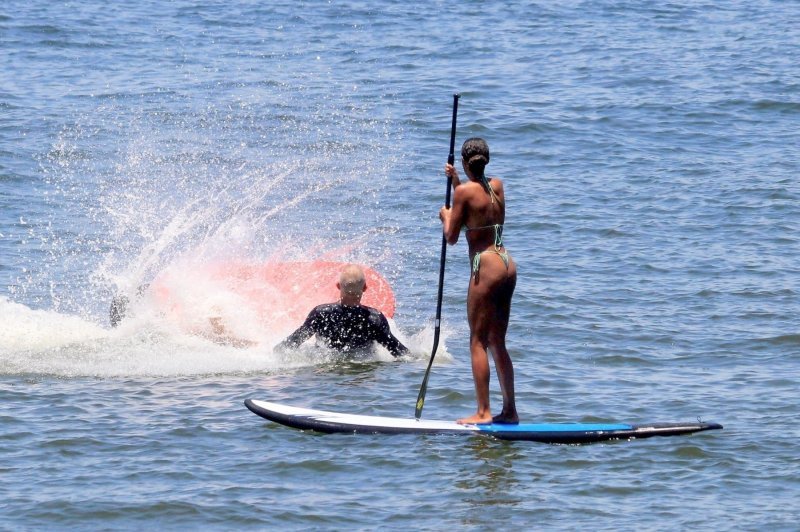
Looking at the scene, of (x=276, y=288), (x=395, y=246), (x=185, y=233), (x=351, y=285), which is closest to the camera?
(x=351, y=285)

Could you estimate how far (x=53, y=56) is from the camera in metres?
22.9

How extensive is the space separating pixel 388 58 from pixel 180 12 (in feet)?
19.3

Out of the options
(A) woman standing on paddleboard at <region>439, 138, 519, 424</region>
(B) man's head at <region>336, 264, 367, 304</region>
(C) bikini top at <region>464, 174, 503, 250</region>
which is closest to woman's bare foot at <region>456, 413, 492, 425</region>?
(A) woman standing on paddleboard at <region>439, 138, 519, 424</region>

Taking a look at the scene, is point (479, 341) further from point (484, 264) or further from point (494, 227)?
point (494, 227)

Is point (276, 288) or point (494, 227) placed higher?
point (494, 227)

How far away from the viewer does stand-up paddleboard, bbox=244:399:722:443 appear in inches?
331

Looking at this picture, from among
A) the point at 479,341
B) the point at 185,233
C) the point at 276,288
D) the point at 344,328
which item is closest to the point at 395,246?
the point at 185,233

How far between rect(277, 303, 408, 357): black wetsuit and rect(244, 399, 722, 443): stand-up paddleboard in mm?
1625

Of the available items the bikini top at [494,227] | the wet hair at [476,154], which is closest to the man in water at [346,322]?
the bikini top at [494,227]

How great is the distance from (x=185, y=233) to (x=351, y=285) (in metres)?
4.87

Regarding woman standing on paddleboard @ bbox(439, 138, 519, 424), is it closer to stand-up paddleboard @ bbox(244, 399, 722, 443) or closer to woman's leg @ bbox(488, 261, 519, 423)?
woman's leg @ bbox(488, 261, 519, 423)

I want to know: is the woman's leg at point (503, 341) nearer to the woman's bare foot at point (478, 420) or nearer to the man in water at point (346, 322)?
the woman's bare foot at point (478, 420)

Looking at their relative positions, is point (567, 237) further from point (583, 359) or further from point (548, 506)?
point (548, 506)

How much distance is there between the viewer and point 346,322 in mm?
10312
